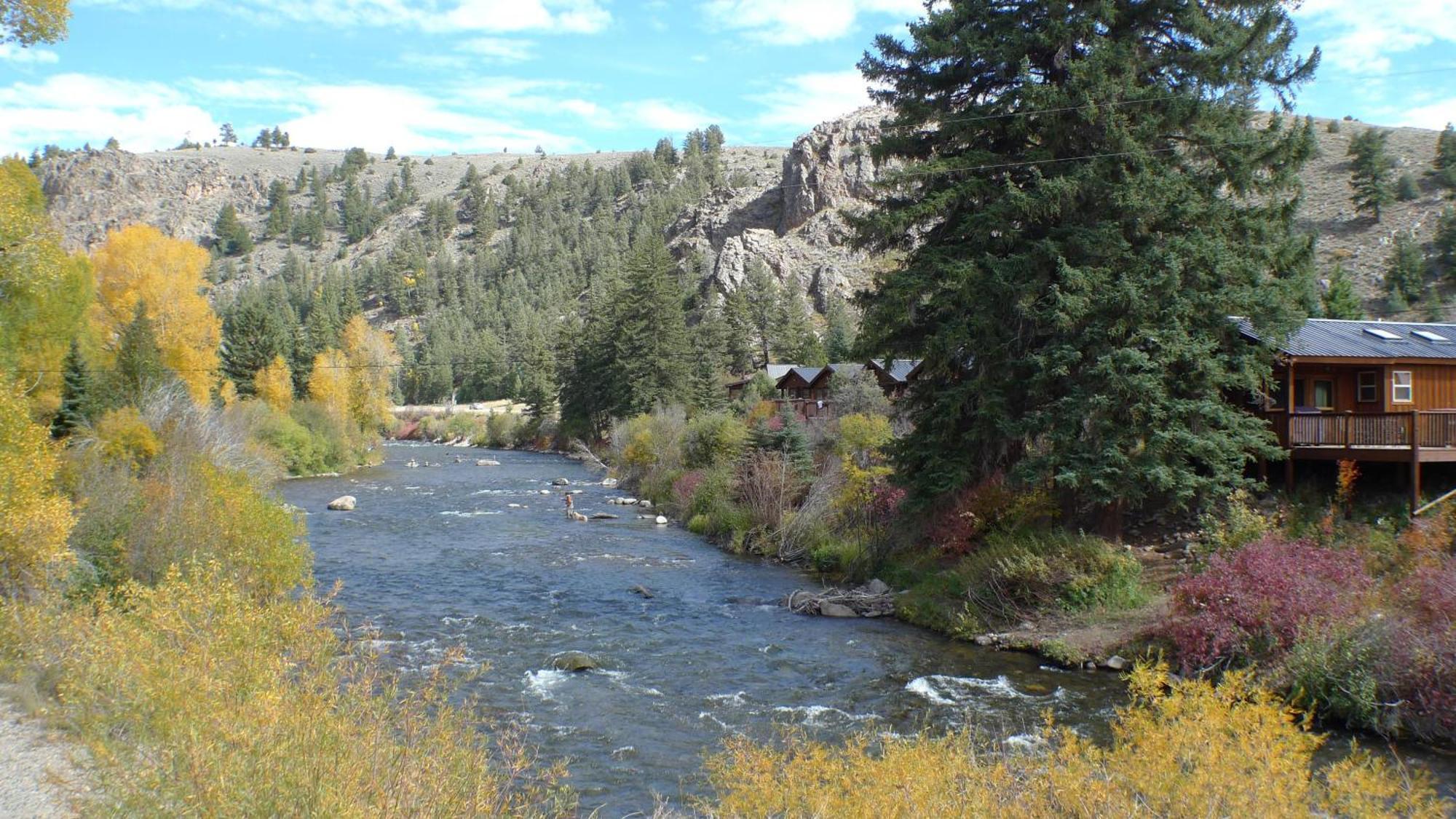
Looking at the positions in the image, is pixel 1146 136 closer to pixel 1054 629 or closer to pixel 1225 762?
pixel 1054 629

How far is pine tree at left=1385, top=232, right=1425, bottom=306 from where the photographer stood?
58812mm

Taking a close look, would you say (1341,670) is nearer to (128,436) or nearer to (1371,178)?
(128,436)

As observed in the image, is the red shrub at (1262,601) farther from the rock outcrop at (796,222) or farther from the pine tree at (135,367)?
the rock outcrop at (796,222)

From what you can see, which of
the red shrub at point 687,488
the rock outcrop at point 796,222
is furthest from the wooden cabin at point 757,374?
the rock outcrop at point 796,222

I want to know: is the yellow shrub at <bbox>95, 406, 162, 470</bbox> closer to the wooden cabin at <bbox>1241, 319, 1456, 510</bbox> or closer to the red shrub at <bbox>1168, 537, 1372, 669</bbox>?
the red shrub at <bbox>1168, 537, 1372, 669</bbox>

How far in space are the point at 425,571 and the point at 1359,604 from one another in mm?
20791

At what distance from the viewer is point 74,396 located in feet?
93.8

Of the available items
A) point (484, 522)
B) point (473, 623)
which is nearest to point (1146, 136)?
point (473, 623)

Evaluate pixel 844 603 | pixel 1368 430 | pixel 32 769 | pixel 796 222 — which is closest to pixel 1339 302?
pixel 1368 430

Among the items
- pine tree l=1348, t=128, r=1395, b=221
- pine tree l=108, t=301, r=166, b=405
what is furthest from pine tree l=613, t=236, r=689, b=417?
pine tree l=1348, t=128, r=1395, b=221

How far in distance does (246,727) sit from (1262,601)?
48.2 ft

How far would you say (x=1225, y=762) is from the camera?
21.5ft

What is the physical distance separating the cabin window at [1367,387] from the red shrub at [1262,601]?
995 cm

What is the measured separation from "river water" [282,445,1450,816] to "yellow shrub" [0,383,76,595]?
5.29 m
